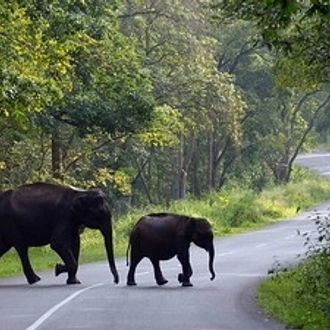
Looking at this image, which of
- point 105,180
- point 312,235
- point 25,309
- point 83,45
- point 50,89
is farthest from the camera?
point 105,180

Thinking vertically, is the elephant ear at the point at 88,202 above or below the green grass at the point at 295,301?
above

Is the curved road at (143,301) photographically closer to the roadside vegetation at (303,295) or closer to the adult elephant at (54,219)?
the roadside vegetation at (303,295)

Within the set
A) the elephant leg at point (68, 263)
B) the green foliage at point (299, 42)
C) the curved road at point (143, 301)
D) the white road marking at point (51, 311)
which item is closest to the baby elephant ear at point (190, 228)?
the curved road at point (143, 301)

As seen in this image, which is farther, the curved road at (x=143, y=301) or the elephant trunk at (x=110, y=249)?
the elephant trunk at (x=110, y=249)

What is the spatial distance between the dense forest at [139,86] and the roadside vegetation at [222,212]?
2151 mm

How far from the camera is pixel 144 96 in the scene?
3500 centimetres

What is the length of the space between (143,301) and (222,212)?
31113 millimetres

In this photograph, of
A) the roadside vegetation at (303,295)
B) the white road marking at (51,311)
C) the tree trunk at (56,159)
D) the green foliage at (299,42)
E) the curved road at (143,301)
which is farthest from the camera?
the tree trunk at (56,159)

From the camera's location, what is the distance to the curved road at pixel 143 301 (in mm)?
15422

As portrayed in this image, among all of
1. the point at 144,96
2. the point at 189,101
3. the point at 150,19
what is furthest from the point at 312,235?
the point at 150,19

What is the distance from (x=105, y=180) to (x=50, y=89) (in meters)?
15.8

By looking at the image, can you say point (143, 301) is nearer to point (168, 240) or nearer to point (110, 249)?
point (168, 240)

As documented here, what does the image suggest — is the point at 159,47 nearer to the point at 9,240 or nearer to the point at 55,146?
the point at 55,146

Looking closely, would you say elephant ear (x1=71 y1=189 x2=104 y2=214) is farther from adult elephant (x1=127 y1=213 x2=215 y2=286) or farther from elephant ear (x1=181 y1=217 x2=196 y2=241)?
elephant ear (x1=181 y1=217 x2=196 y2=241)
